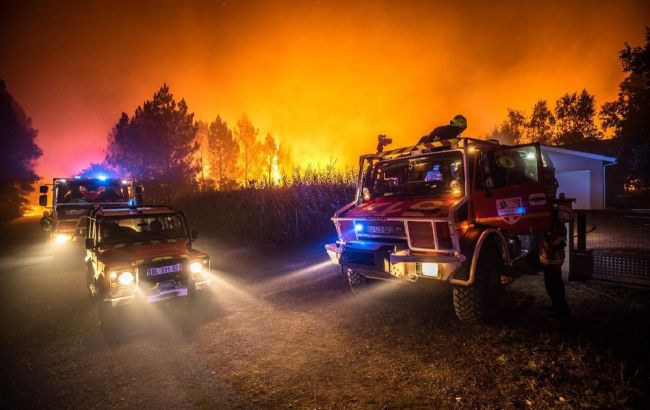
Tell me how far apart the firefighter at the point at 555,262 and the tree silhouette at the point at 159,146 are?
3354 centimetres

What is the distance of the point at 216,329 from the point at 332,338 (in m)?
1.81

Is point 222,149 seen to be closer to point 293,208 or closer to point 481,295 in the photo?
point 293,208

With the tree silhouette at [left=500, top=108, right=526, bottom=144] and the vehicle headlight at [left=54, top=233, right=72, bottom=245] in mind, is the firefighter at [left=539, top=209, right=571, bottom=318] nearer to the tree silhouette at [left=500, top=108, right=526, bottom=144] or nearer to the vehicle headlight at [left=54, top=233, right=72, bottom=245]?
the vehicle headlight at [left=54, top=233, right=72, bottom=245]

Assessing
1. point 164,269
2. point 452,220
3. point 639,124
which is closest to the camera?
point 452,220

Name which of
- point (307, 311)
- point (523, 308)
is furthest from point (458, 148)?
point (307, 311)

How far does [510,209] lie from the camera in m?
5.39

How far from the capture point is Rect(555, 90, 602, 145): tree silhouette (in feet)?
164

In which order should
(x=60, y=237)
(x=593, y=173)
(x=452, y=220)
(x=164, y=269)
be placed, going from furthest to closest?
1. (x=593, y=173)
2. (x=60, y=237)
3. (x=164, y=269)
4. (x=452, y=220)

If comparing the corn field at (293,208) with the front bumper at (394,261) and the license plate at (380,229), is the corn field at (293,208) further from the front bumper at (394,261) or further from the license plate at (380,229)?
the license plate at (380,229)

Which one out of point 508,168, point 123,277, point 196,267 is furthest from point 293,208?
point 508,168

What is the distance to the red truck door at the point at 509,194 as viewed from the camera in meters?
5.08

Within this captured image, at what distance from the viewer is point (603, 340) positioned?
4004 mm

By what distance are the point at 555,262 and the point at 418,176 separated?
233cm

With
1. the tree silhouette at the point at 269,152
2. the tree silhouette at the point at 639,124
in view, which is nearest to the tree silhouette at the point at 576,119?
the tree silhouette at the point at 639,124
